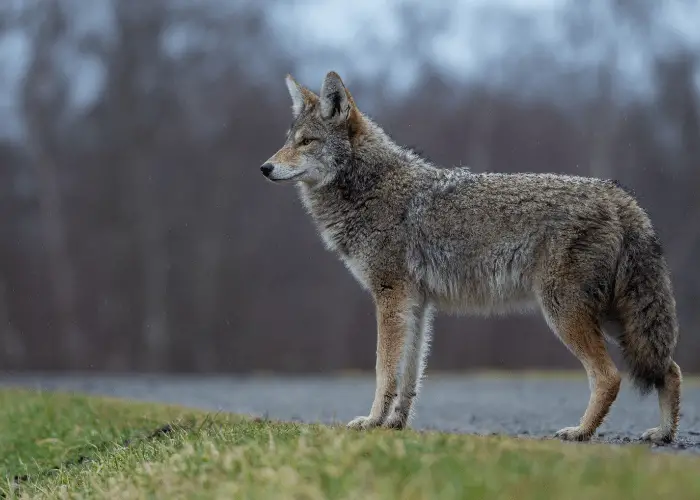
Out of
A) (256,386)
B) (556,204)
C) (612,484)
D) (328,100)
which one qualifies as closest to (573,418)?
(556,204)

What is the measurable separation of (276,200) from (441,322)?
5.49m

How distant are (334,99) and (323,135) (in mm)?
295

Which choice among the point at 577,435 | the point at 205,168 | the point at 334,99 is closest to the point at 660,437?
the point at 577,435

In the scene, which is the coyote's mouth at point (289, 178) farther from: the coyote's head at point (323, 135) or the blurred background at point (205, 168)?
the blurred background at point (205, 168)

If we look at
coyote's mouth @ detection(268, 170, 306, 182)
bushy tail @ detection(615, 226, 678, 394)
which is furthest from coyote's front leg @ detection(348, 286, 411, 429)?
bushy tail @ detection(615, 226, 678, 394)

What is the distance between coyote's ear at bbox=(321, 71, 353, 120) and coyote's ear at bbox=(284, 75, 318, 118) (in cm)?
14

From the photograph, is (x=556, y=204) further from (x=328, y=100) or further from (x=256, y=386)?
(x=256, y=386)

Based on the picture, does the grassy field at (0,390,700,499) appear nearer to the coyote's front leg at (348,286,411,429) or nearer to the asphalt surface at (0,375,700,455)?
the coyote's front leg at (348,286,411,429)

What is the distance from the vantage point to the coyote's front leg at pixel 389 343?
249 inches

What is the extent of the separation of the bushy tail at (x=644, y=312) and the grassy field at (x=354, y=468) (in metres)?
1.34

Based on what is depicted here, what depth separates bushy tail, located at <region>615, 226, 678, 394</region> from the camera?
593 centimetres

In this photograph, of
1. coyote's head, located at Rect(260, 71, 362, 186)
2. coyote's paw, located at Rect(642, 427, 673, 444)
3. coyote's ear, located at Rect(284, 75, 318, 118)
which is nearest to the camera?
coyote's paw, located at Rect(642, 427, 673, 444)

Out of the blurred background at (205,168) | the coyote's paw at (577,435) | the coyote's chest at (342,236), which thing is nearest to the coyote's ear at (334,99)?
the coyote's chest at (342,236)

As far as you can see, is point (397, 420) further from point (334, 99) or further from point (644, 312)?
point (334, 99)
